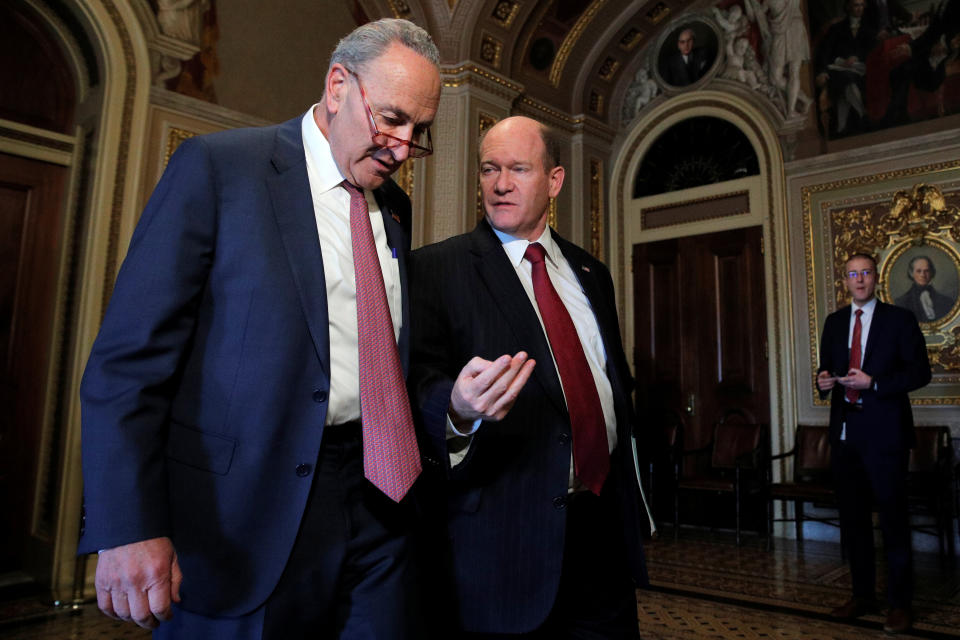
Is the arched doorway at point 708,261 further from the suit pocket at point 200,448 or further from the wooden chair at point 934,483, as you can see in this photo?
the suit pocket at point 200,448

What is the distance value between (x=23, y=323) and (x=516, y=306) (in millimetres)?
4557

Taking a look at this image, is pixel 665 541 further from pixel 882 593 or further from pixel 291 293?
pixel 291 293

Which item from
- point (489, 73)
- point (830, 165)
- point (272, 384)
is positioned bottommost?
point (272, 384)

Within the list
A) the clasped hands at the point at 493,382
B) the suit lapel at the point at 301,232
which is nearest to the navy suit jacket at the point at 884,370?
the clasped hands at the point at 493,382

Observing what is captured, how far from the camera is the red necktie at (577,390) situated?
1.79m

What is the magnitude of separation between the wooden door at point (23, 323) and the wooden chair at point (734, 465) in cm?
533

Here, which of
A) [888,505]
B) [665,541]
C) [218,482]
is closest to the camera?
[218,482]

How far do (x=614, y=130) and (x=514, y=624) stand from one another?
788cm

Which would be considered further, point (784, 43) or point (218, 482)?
point (784, 43)

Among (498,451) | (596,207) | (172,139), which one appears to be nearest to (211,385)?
(498,451)

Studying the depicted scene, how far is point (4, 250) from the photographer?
4965 millimetres

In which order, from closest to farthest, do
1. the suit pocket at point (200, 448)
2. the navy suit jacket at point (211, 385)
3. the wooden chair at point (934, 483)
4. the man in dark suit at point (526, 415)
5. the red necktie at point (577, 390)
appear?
the navy suit jacket at point (211, 385)
the suit pocket at point (200, 448)
the man in dark suit at point (526, 415)
the red necktie at point (577, 390)
the wooden chair at point (934, 483)

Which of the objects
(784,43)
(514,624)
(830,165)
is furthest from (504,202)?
(784,43)

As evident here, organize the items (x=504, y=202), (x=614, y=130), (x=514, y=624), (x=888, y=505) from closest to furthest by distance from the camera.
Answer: (x=514, y=624), (x=504, y=202), (x=888, y=505), (x=614, y=130)
